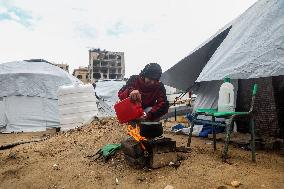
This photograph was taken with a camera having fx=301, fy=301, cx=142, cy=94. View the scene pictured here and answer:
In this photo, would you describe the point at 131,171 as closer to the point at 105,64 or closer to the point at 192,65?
the point at 192,65

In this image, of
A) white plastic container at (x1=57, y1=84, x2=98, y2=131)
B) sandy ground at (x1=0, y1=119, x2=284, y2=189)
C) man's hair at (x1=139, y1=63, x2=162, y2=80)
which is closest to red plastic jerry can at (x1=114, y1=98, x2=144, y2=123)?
sandy ground at (x1=0, y1=119, x2=284, y2=189)

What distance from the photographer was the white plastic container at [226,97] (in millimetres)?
4586

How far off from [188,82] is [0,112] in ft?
24.8

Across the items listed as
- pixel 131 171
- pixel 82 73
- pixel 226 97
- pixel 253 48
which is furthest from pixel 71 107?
pixel 82 73

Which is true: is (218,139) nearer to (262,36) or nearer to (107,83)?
(262,36)

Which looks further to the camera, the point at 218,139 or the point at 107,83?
the point at 107,83

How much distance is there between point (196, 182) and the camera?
3.32 m

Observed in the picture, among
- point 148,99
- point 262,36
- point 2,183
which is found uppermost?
point 262,36

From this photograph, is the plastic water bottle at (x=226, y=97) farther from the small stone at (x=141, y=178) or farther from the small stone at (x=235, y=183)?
the small stone at (x=141, y=178)

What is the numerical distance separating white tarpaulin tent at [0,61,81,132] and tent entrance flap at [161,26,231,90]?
18.2ft

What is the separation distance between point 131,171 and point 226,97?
6.41 ft

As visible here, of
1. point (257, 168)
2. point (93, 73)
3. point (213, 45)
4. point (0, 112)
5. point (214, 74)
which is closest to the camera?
point (257, 168)

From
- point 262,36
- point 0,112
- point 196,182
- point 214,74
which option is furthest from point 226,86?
point 0,112

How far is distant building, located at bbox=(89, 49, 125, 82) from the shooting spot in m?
61.4
